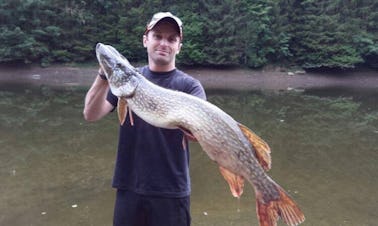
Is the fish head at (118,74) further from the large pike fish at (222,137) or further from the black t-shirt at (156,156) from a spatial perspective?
the black t-shirt at (156,156)

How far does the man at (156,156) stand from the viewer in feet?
9.10

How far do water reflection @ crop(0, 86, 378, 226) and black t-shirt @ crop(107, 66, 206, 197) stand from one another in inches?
98.3

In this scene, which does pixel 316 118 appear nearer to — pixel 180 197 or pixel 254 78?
pixel 180 197

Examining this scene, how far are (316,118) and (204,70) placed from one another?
18.0 meters

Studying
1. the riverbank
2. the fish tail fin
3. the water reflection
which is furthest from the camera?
the riverbank

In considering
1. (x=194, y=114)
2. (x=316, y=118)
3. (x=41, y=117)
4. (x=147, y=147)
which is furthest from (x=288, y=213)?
(x=316, y=118)

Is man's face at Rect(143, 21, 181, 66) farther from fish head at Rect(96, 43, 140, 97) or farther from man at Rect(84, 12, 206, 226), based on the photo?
fish head at Rect(96, 43, 140, 97)

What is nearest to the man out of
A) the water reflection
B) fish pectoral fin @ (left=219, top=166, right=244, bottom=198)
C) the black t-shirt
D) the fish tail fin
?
the black t-shirt

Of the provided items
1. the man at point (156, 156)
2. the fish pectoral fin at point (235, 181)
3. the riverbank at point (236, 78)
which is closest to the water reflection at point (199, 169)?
the man at point (156, 156)

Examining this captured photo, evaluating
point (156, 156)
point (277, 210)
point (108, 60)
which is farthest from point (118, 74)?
point (277, 210)

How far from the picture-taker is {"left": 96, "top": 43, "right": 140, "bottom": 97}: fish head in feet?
8.81

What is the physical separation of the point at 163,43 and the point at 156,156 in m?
0.74

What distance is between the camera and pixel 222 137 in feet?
7.97

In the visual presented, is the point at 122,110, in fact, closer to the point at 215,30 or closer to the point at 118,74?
the point at 118,74
